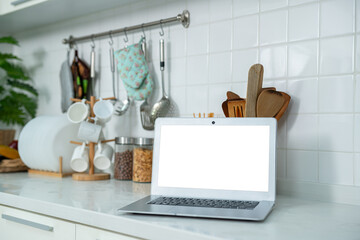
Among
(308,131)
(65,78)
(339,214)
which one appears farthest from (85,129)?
(339,214)

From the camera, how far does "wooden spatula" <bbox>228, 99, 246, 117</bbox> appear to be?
4.10 feet

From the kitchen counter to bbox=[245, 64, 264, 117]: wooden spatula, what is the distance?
0.97 ft

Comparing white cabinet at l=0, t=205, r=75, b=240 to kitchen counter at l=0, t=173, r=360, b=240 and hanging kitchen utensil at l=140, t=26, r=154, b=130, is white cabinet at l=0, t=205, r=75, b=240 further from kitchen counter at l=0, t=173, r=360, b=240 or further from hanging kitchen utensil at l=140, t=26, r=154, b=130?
hanging kitchen utensil at l=140, t=26, r=154, b=130

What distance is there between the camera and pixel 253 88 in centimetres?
117

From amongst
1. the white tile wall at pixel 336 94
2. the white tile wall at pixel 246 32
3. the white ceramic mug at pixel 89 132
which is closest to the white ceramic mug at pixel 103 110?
the white ceramic mug at pixel 89 132

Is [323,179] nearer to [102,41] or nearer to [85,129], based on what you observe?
[85,129]

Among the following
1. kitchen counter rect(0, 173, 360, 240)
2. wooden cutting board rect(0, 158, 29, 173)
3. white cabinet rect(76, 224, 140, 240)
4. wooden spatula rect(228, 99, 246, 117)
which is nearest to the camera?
kitchen counter rect(0, 173, 360, 240)

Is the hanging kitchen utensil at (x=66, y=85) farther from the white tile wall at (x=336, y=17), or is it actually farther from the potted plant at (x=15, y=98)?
the white tile wall at (x=336, y=17)

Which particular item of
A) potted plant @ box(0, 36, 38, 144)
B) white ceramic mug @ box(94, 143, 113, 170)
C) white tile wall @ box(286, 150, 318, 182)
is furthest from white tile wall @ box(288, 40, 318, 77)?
potted plant @ box(0, 36, 38, 144)

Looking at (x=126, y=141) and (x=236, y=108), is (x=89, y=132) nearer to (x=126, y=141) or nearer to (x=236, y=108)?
(x=126, y=141)

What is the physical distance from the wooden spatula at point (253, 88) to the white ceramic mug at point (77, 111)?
74cm

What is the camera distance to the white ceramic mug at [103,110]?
157cm

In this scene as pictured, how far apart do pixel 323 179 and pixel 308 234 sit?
45 centimetres

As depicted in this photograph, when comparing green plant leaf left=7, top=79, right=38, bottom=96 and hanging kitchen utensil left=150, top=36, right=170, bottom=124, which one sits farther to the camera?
green plant leaf left=7, top=79, right=38, bottom=96
